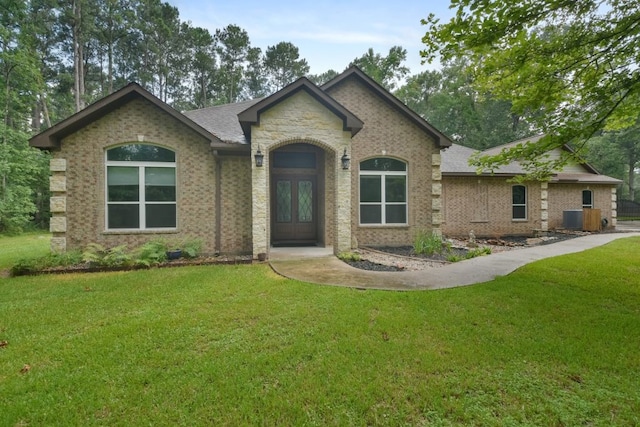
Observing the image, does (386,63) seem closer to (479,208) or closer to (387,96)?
(479,208)

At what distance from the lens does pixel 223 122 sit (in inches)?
444

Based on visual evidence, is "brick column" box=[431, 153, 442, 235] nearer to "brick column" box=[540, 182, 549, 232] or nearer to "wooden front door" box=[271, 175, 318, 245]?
"wooden front door" box=[271, 175, 318, 245]

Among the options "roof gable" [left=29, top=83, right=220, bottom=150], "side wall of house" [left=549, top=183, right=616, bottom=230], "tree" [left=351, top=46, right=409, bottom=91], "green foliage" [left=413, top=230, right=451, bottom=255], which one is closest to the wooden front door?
"roof gable" [left=29, top=83, right=220, bottom=150]

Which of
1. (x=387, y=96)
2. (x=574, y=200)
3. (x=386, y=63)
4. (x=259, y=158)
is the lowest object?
(x=574, y=200)

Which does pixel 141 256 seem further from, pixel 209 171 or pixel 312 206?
pixel 312 206

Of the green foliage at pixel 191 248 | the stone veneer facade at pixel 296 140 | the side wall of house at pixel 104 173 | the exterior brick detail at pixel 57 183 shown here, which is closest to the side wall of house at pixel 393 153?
the stone veneer facade at pixel 296 140

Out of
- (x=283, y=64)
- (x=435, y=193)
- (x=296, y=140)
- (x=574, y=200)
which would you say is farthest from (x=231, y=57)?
(x=574, y=200)

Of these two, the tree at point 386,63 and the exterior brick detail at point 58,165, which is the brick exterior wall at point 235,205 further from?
the tree at point 386,63

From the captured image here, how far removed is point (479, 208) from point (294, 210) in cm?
946

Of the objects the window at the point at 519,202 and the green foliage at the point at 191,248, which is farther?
the window at the point at 519,202

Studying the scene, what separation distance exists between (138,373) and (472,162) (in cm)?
703

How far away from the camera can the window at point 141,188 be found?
851 cm

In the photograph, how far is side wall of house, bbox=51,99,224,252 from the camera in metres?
8.14

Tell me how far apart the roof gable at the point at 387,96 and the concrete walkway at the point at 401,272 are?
4655mm
